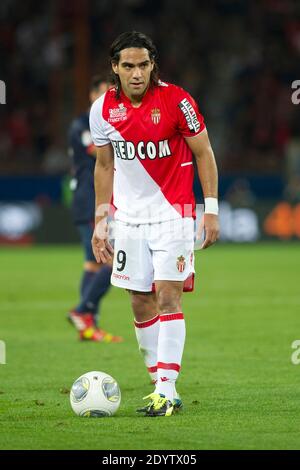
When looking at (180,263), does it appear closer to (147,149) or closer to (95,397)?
(147,149)

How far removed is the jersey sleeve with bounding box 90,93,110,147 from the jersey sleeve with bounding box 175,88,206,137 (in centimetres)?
49

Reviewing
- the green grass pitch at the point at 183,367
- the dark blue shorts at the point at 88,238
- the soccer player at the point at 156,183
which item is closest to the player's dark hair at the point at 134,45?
the soccer player at the point at 156,183

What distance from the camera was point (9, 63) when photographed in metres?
25.3

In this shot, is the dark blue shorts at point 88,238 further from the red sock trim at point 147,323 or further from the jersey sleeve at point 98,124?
the jersey sleeve at point 98,124

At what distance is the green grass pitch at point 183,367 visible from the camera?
5.73m

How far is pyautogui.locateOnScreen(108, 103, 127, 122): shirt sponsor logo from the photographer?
21.7ft

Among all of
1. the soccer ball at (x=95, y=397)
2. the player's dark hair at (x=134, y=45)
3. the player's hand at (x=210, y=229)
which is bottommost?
the soccer ball at (x=95, y=397)

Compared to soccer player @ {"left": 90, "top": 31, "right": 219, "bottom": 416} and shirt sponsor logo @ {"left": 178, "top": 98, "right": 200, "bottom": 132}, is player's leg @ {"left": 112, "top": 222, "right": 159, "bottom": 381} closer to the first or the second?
soccer player @ {"left": 90, "top": 31, "right": 219, "bottom": 416}

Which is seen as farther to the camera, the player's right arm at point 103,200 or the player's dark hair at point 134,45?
the player's right arm at point 103,200

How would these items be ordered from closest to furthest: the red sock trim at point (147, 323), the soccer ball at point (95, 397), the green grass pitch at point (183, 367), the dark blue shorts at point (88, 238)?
the green grass pitch at point (183, 367), the soccer ball at point (95, 397), the red sock trim at point (147, 323), the dark blue shorts at point (88, 238)

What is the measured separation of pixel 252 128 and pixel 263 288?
10.1 m

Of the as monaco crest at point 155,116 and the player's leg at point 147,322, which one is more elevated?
the as monaco crest at point 155,116
